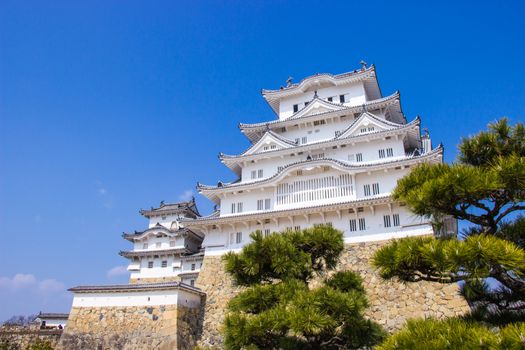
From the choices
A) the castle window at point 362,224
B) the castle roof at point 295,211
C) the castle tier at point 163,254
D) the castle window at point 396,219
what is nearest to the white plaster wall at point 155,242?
the castle tier at point 163,254

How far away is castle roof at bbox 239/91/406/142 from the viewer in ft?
79.5

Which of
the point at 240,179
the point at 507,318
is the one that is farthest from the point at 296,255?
the point at 240,179

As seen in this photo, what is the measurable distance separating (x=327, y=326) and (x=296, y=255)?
2.23 meters

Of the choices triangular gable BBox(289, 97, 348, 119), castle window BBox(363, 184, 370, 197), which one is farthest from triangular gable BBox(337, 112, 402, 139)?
castle window BBox(363, 184, 370, 197)

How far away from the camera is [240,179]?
84.3 ft

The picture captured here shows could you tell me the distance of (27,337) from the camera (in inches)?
834

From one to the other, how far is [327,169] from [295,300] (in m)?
13.0

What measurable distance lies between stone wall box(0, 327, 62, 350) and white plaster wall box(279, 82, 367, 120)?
19.8 m

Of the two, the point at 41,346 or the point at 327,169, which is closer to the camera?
the point at 41,346

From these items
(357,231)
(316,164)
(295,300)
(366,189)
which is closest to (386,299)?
(357,231)

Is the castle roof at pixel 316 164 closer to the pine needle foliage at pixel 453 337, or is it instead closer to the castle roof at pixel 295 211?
the castle roof at pixel 295 211

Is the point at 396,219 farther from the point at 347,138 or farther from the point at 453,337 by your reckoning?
the point at 453,337

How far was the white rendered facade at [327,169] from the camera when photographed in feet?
63.8

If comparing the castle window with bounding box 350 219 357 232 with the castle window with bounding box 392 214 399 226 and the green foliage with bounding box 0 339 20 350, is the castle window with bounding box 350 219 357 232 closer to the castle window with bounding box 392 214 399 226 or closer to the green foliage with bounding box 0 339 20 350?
the castle window with bounding box 392 214 399 226
